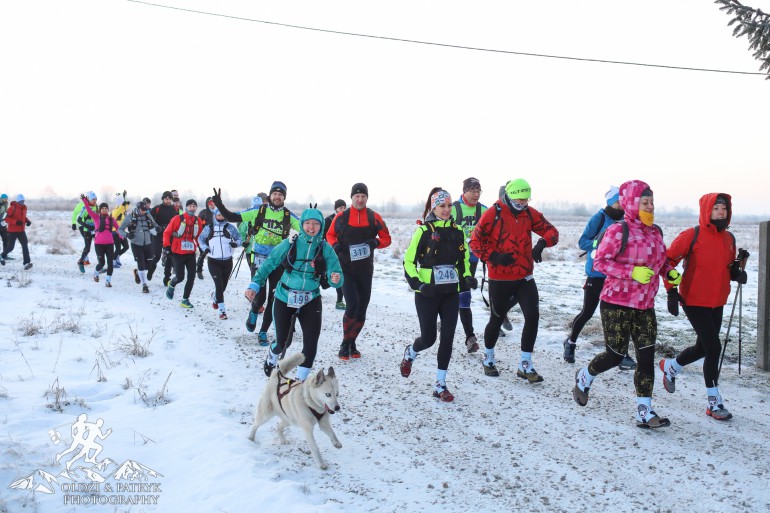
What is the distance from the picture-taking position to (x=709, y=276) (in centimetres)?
538

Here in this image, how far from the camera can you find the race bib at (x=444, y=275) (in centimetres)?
598

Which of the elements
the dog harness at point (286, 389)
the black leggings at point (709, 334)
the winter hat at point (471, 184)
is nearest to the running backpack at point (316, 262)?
the dog harness at point (286, 389)

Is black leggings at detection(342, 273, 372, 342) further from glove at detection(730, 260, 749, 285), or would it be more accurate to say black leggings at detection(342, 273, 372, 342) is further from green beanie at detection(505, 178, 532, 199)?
glove at detection(730, 260, 749, 285)

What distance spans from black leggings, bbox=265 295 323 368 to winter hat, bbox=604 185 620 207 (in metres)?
4.25

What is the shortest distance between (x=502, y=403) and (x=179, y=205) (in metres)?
12.4

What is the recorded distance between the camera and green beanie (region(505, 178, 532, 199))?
6.37 metres

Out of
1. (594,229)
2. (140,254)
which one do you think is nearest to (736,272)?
(594,229)

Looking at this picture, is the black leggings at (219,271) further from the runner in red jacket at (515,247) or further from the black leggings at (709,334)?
the black leggings at (709,334)

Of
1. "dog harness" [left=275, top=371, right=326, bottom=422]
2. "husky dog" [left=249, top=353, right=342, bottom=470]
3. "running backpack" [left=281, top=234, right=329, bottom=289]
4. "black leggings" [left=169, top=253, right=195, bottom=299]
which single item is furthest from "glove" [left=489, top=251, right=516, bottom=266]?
"black leggings" [left=169, top=253, right=195, bottom=299]

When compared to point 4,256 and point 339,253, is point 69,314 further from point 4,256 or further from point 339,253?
point 4,256

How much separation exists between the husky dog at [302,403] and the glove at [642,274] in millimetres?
3080

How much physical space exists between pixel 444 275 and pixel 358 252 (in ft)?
6.79

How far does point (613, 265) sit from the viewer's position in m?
5.22

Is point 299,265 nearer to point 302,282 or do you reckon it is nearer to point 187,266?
point 302,282
